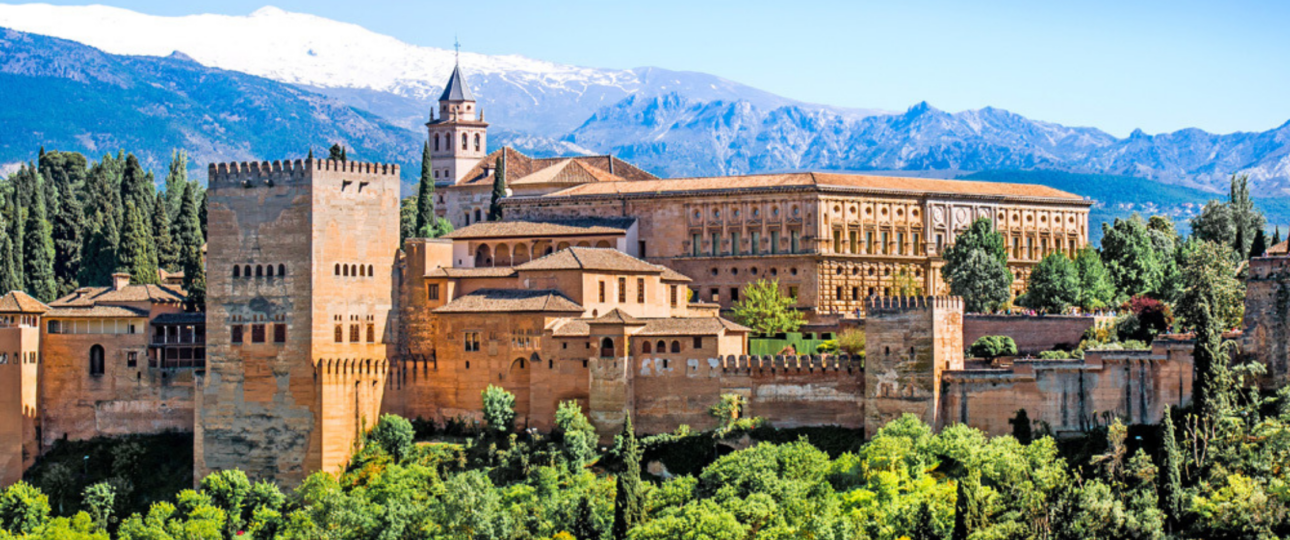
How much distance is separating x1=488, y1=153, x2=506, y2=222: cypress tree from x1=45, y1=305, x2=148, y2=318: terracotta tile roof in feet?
80.5

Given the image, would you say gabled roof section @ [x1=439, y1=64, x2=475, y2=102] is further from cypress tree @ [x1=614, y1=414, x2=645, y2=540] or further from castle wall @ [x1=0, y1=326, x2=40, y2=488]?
cypress tree @ [x1=614, y1=414, x2=645, y2=540]

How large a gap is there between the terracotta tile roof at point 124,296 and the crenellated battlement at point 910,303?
3025 centimetres

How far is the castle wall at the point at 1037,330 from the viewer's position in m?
72.0

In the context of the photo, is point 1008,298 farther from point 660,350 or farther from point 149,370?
point 149,370

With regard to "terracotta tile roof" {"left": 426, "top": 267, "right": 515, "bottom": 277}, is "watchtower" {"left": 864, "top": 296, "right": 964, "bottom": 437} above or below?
below

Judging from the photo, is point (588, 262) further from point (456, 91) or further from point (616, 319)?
point (456, 91)

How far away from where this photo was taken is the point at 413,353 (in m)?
69.9

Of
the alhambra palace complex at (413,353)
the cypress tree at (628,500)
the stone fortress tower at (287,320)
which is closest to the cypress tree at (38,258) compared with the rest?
the alhambra palace complex at (413,353)

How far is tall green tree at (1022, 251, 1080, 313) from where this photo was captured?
80.4 meters

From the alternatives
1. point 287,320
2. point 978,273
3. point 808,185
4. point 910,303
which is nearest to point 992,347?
point 910,303

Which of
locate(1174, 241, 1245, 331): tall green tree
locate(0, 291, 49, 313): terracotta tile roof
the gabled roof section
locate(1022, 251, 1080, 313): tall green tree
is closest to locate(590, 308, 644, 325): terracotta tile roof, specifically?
locate(1174, 241, 1245, 331): tall green tree

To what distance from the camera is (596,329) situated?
219ft

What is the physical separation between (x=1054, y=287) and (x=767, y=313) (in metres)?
13.1

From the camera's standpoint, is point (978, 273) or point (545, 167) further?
point (545, 167)
